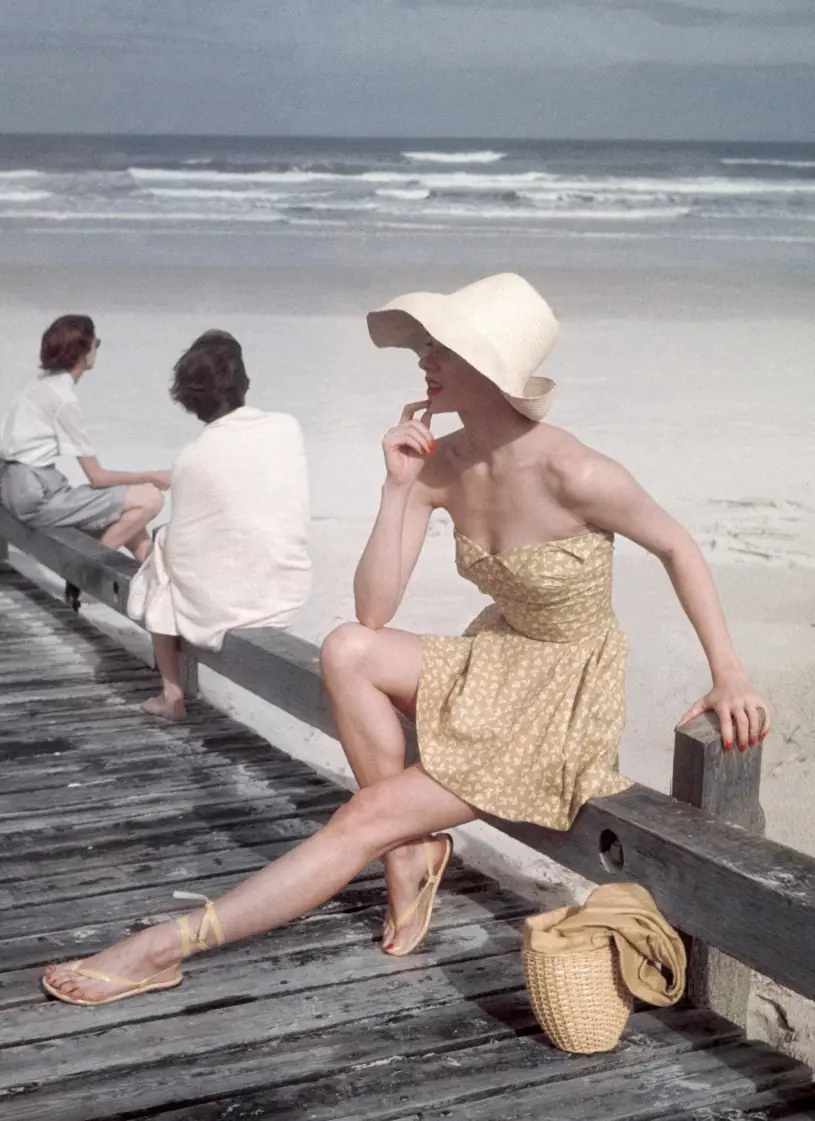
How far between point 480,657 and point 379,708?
0.22 m

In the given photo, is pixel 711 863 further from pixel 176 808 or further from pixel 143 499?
pixel 143 499

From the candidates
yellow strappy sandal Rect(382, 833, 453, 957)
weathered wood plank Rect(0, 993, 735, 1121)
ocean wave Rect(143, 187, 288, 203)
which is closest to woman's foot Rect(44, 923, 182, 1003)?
weathered wood plank Rect(0, 993, 735, 1121)

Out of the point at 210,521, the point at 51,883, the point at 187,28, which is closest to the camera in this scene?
the point at 51,883

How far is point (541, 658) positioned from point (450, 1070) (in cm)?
80

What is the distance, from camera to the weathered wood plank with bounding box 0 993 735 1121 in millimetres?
2307

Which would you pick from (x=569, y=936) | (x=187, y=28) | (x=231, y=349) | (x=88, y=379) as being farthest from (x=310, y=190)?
(x=569, y=936)

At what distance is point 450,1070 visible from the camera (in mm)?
2414

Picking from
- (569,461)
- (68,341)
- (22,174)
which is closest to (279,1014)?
(569,461)

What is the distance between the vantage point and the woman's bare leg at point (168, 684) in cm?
444

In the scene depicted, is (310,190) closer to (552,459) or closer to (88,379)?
(88,379)

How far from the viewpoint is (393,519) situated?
293 centimetres

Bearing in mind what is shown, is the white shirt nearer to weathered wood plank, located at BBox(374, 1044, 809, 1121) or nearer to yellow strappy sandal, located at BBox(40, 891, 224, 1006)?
yellow strappy sandal, located at BBox(40, 891, 224, 1006)

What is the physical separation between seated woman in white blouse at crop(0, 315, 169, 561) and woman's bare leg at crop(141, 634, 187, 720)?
4.83 ft

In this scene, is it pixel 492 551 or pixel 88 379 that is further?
pixel 88 379
